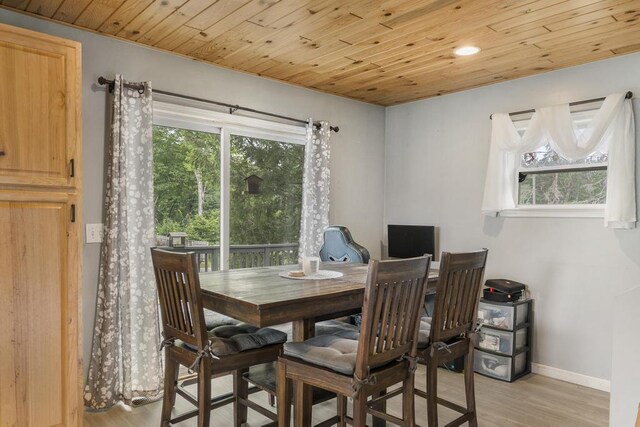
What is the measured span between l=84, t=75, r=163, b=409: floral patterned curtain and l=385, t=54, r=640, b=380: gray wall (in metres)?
2.66

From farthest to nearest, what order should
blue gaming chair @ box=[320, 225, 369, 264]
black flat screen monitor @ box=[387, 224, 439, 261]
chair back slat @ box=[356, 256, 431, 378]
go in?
black flat screen monitor @ box=[387, 224, 439, 261], blue gaming chair @ box=[320, 225, 369, 264], chair back slat @ box=[356, 256, 431, 378]

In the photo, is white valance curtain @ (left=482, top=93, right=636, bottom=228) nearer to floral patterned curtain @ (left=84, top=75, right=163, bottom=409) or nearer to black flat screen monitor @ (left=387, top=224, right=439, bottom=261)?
black flat screen monitor @ (left=387, top=224, right=439, bottom=261)

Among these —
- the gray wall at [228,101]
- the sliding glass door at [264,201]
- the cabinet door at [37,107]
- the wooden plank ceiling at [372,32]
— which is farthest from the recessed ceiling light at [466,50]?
the cabinet door at [37,107]

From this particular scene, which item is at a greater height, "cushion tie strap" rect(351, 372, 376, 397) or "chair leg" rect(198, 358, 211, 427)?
"cushion tie strap" rect(351, 372, 376, 397)

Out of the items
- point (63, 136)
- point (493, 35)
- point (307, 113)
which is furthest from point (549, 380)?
point (63, 136)

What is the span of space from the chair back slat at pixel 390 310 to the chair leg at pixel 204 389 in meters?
0.69

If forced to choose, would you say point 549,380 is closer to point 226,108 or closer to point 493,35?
point 493,35

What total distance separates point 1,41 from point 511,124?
354 centimetres

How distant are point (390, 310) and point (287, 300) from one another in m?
0.44

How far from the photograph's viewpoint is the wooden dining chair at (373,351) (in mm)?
1767

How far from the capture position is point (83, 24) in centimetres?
276

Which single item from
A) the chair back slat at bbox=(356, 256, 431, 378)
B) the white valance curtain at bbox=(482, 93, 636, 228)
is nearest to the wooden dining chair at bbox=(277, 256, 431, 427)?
the chair back slat at bbox=(356, 256, 431, 378)

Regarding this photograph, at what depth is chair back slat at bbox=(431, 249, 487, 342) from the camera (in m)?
2.19

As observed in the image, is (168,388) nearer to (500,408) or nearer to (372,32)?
(500,408)
